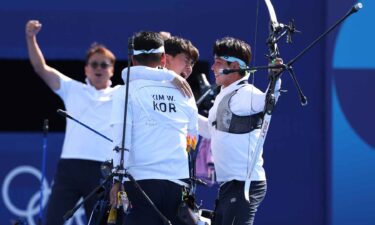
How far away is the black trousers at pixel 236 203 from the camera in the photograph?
5.35 meters

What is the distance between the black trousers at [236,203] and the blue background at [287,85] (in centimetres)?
305

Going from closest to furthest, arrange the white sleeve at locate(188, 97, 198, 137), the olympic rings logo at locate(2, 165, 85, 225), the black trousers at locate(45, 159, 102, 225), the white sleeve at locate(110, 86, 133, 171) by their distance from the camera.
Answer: the white sleeve at locate(110, 86, 133, 171) < the white sleeve at locate(188, 97, 198, 137) < the black trousers at locate(45, 159, 102, 225) < the olympic rings logo at locate(2, 165, 85, 225)

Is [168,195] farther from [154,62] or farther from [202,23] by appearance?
[202,23]

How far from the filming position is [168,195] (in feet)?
16.3

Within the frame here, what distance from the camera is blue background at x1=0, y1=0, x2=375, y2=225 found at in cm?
842

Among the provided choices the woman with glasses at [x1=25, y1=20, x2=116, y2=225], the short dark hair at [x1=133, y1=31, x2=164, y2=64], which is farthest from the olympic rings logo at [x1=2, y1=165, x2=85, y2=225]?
the short dark hair at [x1=133, y1=31, x2=164, y2=64]

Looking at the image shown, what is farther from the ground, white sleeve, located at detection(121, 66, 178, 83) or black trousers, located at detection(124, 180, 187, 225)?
white sleeve, located at detection(121, 66, 178, 83)

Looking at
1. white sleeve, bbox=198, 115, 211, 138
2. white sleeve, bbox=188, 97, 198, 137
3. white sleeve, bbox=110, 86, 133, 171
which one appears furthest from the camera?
white sleeve, bbox=198, 115, 211, 138

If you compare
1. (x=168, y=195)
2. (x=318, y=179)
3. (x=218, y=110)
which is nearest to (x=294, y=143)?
(x=318, y=179)

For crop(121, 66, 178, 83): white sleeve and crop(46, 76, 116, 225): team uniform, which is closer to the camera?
crop(121, 66, 178, 83): white sleeve

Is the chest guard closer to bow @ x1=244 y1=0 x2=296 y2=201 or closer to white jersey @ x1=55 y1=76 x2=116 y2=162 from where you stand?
bow @ x1=244 y1=0 x2=296 y2=201

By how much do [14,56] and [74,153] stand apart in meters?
1.85

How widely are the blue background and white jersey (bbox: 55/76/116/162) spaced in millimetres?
1406

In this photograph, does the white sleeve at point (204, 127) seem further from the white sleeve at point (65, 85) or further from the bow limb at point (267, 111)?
the white sleeve at point (65, 85)
